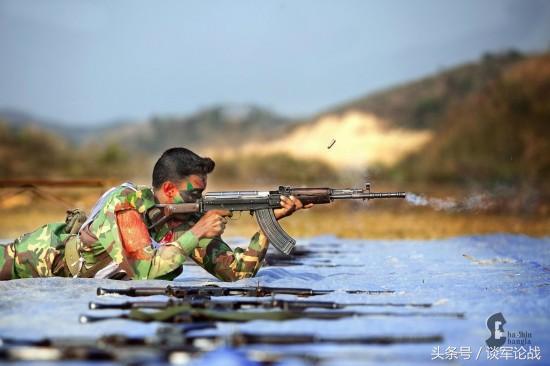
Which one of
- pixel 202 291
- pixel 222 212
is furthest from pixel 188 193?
pixel 202 291

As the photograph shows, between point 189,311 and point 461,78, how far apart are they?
72.8 feet

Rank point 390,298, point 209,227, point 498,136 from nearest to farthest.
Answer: point 390,298
point 209,227
point 498,136

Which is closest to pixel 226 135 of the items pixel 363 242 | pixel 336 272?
pixel 363 242

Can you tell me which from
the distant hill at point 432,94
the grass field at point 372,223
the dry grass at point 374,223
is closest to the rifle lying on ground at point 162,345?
the grass field at point 372,223

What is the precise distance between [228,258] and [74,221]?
140 cm

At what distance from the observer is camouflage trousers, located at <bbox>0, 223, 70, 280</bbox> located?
6.99 metres

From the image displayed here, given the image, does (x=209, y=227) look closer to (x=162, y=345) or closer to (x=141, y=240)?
(x=141, y=240)

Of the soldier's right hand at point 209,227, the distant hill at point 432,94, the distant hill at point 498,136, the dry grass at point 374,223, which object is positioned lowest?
the soldier's right hand at point 209,227

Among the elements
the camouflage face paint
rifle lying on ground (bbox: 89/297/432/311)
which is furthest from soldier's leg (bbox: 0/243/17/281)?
rifle lying on ground (bbox: 89/297/432/311)

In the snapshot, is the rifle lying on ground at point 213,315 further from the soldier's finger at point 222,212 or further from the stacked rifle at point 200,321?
the soldier's finger at point 222,212

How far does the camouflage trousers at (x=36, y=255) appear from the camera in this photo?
6992mm

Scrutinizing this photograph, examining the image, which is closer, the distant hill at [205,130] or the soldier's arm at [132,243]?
the soldier's arm at [132,243]

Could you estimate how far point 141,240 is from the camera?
653 cm

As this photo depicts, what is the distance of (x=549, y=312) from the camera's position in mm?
5492
